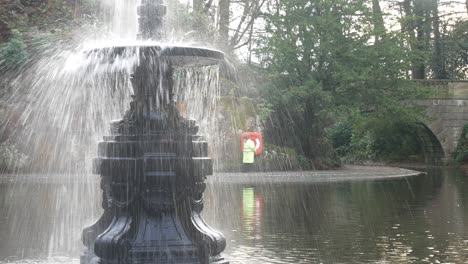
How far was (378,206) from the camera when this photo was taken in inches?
691

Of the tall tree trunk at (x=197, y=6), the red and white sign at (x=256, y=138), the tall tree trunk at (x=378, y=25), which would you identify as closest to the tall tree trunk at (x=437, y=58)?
the tall tree trunk at (x=378, y=25)

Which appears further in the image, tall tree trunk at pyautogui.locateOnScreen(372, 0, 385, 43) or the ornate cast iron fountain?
tall tree trunk at pyautogui.locateOnScreen(372, 0, 385, 43)

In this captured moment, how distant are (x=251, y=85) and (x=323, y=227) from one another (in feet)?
70.5

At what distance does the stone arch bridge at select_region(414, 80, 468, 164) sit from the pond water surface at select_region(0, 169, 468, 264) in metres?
21.7

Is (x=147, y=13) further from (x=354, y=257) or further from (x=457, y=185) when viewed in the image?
(x=457, y=185)

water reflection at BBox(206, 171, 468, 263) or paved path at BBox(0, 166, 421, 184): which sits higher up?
paved path at BBox(0, 166, 421, 184)

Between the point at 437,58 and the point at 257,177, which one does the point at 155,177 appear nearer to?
the point at 257,177

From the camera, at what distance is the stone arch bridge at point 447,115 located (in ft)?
147

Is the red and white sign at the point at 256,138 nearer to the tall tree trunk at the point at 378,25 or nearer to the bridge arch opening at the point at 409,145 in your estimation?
the tall tree trunk at the point at 378,25

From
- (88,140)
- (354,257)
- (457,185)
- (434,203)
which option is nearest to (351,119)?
(457,185)

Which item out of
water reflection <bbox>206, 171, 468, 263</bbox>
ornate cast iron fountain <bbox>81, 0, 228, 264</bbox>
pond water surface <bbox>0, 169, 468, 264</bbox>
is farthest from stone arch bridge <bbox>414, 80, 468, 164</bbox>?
ornate cast iron fountain <bbox>81, 0, 228, 264</bbox>

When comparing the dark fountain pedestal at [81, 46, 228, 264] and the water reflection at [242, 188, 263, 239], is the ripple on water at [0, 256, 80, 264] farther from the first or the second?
the water reflection at [242, 188, 263, 239]

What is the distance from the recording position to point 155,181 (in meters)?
7.69

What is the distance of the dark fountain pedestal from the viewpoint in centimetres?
768
